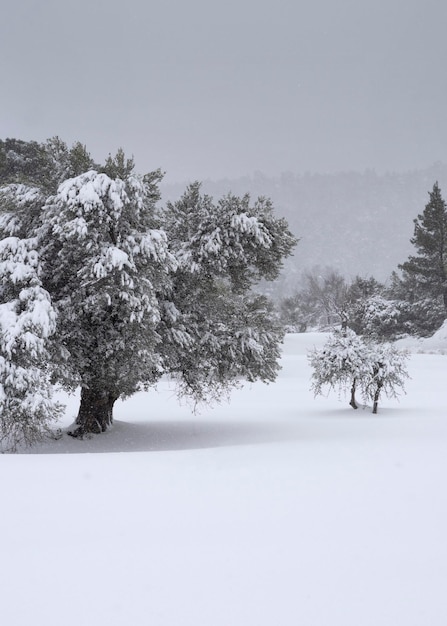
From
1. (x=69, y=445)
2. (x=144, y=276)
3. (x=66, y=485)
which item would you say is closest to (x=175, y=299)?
(x=144, y=276)

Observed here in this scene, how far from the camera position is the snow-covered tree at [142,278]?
467 inches

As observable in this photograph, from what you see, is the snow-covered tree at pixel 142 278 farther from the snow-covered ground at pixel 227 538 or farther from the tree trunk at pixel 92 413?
the snow-covered ground at pixel 227 538

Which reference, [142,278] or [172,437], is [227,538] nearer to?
[142,278]

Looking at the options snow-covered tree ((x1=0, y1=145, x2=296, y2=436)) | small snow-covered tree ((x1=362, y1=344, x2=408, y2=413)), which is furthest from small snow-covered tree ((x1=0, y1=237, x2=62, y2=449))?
small snow-covered tree ((x1=362, y1=344, x2=408, y2=413))

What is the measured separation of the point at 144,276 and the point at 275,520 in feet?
25.8

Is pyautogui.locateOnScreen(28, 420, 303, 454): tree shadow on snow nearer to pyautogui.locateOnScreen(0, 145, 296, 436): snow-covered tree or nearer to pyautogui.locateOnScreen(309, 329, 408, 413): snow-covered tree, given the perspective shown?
pyautogui.locateOnScreen(0, 145, 296, 436): snow-covered tree

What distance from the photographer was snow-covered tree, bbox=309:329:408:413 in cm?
1922

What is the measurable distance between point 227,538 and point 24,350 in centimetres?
720

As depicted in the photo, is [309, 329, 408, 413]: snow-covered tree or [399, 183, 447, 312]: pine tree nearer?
[309, 329, 408, 413]: snow-covered tree

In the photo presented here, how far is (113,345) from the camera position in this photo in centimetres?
1245

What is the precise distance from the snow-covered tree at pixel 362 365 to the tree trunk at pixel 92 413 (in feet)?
26.5

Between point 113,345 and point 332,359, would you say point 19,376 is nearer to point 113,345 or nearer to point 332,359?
point 113,345

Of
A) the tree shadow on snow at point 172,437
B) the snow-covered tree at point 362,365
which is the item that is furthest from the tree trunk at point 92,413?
the snow-covered tree at point 362,365

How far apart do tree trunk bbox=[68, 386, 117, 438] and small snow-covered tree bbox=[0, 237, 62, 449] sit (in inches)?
122
